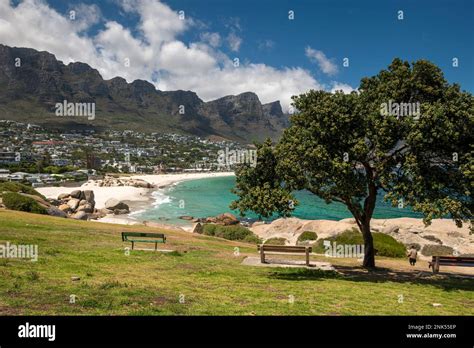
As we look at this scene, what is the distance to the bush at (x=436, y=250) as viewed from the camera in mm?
31906

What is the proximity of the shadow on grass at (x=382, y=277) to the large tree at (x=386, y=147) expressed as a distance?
298 cm

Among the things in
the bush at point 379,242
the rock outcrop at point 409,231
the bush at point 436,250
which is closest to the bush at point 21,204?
the rock outcrop at point 409,231

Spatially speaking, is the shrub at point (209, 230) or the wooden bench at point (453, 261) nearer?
the wooden bench at point (453, 261)

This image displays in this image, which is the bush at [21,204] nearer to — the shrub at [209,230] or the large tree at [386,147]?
the shrub at [209,230]

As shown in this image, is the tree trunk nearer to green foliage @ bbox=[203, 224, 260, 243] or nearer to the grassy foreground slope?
the grassy foreground slope

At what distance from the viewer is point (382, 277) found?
17656 mm

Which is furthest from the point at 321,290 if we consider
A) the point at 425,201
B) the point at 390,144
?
the point at 390,144

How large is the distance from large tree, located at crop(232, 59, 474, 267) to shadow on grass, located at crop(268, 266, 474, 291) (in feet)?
9.79

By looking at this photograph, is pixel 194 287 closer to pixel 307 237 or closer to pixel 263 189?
pixel 263 189

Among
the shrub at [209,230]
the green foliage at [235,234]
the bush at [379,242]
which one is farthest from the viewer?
the shrub at [209,230]

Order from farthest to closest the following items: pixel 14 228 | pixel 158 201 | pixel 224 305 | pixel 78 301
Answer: pixel 158 201 < pixel 14 228 < pixel 224 305 < pixel 78 301

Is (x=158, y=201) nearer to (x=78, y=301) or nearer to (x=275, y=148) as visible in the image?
(x=275, y=148)

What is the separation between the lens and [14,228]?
2341 centimetres
